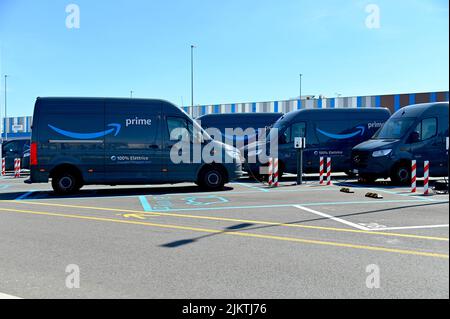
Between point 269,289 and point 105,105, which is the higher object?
point 105,105

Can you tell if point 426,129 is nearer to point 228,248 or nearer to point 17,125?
point 228,248

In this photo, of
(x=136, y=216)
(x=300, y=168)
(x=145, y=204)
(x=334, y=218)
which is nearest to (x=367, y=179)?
(x=300, y=168)

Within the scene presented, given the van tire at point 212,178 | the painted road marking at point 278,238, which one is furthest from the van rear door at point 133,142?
the painted road marking at point 278,238

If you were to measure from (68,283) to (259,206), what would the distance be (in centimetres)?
609

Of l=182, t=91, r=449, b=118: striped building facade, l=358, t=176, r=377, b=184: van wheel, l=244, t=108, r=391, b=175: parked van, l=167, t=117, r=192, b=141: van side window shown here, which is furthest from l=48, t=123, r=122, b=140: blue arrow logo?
l=182, t=91, r=449, b=118: striped building facade

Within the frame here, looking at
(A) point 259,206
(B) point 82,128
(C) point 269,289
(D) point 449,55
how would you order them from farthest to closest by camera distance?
(B) point 82,128
(A) point 259,206
(C) point 269,289
(D) point 449,55

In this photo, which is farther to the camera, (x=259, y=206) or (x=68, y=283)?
(x=259, y=206)

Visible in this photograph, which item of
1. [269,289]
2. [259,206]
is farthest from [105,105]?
[269,289]

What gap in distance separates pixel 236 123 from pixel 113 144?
10.6 metres

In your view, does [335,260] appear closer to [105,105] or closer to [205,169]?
[205,169]

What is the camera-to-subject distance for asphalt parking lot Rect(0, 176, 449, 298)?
4.57 m

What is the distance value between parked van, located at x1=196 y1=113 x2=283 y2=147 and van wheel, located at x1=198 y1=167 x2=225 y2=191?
894 centimetres

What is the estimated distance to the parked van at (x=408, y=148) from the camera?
15.2m
